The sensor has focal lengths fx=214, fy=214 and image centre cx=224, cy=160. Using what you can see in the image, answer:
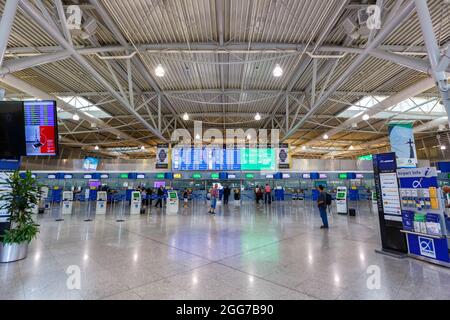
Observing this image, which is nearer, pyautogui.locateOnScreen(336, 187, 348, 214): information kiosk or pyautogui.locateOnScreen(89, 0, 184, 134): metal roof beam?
pyautogui.locateOnScreen(89, 0, 184, 134): metal roof beam

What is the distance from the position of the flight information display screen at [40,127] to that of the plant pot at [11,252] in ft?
6.06

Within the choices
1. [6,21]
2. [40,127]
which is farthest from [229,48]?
[40,127]

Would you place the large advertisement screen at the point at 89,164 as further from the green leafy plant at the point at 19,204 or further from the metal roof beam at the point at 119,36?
the green leafy plant at the point at 19,204

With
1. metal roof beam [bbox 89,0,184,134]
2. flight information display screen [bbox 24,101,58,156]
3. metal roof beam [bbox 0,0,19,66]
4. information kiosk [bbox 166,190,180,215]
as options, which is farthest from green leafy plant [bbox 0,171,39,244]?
information kiosk [bbox 166,190,180,215]

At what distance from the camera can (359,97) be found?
11703 millimetres

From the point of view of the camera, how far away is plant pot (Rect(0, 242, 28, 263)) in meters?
4.14

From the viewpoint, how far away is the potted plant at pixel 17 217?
13.7 ft

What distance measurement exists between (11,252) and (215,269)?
4069 millimetres

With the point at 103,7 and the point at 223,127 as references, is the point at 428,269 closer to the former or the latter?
the point at 103,7

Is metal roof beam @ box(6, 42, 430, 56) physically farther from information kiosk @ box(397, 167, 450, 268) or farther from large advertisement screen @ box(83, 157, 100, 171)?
large advertisement screen @ box(83, 157, 100, 171)

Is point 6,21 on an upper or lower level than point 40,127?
upper

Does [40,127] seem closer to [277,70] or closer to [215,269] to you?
[215,269]

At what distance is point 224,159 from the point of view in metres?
15.9

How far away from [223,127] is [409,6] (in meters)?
14.1
